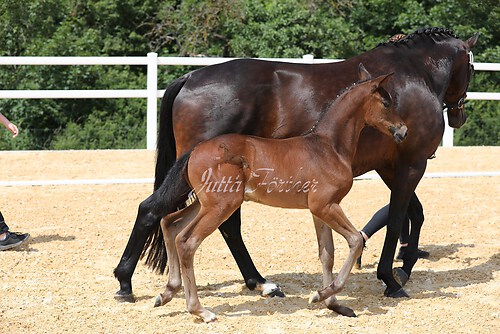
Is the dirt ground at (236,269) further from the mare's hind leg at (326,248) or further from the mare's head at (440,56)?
the mare's head at (440,56)

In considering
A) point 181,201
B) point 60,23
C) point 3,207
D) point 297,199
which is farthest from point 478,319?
point 60,23

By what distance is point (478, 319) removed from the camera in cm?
577

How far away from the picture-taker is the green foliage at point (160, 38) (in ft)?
48.2

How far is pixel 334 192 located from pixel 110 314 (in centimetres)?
173

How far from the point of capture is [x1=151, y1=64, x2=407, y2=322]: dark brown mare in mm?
5562

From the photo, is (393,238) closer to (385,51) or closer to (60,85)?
(385,51)

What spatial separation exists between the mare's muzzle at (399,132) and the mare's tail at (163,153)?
5.48ft

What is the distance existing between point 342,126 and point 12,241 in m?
3.31

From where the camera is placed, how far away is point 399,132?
19.1ft

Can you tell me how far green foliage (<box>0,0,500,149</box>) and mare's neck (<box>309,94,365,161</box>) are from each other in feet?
28.9

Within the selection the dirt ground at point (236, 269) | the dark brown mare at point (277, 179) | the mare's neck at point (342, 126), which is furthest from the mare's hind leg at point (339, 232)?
the mare's neck at point (342, 126)

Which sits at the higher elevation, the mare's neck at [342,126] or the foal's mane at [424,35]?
the foal's mane at [424,35]

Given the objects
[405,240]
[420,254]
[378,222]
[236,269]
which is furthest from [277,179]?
[420,254]

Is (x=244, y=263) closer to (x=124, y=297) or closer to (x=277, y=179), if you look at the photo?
(x=124, y=297)
